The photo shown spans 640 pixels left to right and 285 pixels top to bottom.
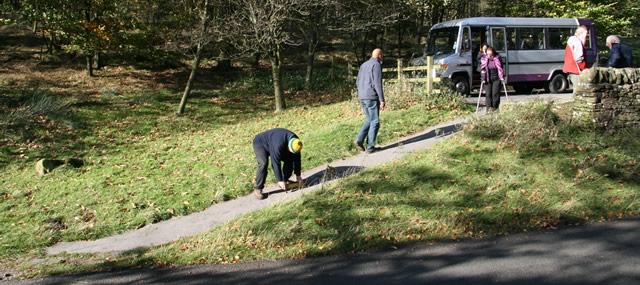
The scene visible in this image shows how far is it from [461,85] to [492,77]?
4.72 m

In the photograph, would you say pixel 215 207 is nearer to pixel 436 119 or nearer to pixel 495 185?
pixel 495 185

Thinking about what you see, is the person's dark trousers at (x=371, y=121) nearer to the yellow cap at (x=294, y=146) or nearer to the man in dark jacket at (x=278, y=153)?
the man in dark jacket at (x=278, y=153)

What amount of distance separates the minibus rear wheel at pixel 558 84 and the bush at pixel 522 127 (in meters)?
8.74

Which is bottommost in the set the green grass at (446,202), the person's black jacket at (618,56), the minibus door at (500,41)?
the green grass at (446,202)

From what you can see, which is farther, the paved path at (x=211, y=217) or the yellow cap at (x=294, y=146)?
the yellow cap at (x=294, y=146)

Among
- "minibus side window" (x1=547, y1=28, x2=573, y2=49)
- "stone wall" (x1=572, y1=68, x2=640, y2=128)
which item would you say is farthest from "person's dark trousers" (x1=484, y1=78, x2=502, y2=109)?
"minibus side window" (x1=547, y1=28, x2=573, y2=49)

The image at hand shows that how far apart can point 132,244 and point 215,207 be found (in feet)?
5.06

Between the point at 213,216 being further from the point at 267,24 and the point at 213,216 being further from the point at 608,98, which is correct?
the point at 267,24

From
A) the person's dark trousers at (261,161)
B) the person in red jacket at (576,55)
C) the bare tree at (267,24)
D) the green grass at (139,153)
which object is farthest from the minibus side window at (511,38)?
the person's dark trousers at (261,161)

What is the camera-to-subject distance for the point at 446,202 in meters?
7.65

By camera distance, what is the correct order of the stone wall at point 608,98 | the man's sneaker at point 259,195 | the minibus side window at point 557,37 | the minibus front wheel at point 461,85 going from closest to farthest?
1. the man's sneaker at point 259,195
2. the stone wall at point 608,98
3. the minibus front wheel at point 461,85
4. the minibus side window at point 557,37

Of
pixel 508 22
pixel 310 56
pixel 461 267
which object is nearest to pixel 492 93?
pixel 508 22

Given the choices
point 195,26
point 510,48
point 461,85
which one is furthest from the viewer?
point 195,26

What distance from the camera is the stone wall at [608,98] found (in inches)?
403
